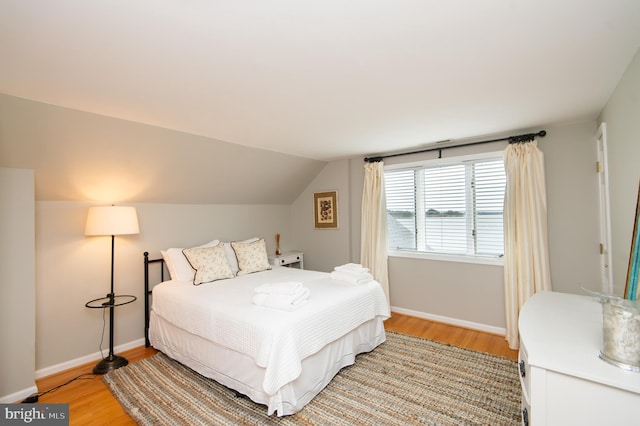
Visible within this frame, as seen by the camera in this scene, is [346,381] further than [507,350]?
No

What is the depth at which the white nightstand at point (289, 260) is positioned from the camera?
4.66m

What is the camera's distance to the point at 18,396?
235 cm

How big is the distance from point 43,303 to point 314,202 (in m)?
3.60

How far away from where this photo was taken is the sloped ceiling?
1246 millimetres

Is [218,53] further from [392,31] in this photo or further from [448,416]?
[448,416]

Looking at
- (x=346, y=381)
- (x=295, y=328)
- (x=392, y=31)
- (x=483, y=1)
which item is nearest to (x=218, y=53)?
(x=392, y=31)

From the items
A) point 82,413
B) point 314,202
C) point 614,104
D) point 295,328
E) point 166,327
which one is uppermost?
point 614,104

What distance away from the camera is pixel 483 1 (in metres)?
1.20

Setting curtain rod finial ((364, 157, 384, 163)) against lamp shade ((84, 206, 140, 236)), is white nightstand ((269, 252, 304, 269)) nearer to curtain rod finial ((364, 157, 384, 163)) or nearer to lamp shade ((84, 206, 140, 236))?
curtain rod finial ((364, 157, 384, 163))

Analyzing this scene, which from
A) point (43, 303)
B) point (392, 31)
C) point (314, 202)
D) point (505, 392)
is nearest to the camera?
point (392, 31)

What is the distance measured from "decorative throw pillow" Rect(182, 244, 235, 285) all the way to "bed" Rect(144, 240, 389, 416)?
0.30 ft

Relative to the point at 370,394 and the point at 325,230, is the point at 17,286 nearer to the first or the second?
the point at 370,394

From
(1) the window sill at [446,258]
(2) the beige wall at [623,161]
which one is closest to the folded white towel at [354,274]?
(1) the window sill at [446,258]

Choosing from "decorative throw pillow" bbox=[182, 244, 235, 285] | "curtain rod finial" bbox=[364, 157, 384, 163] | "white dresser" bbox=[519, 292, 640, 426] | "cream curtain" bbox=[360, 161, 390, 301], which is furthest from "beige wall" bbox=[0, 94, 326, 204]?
"white dresser" bbox=[519, 292, 640, 426]
